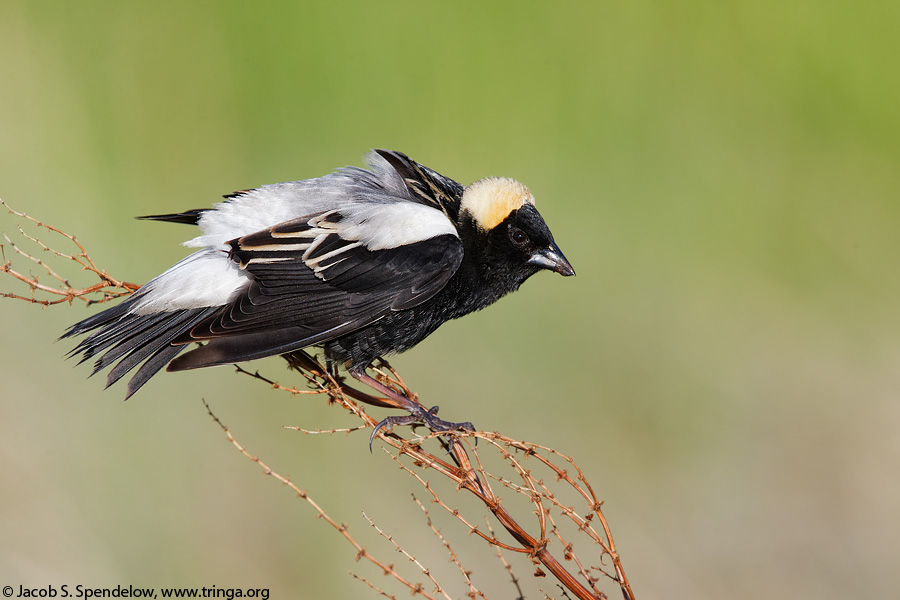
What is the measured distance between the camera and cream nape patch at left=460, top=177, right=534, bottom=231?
305 centimetres

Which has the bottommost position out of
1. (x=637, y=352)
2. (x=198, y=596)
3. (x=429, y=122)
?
(x=198, y=596)

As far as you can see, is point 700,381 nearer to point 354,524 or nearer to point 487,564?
point 487,564

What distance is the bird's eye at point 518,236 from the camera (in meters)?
3.07

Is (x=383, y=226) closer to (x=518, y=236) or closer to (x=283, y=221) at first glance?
(x=283, y=221)

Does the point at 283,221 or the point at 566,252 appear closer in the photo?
the point at 283,221

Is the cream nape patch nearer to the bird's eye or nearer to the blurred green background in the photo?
the bird's eye

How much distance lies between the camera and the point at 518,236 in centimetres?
308

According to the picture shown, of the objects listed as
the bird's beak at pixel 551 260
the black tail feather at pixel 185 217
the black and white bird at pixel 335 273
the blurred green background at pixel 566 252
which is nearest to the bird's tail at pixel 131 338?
the black and white bird at pixel 335 273

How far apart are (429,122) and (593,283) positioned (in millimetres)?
1588

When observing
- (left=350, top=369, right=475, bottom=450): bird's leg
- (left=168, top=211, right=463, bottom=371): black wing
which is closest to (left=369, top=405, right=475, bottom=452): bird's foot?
(left=350, top=369, right=475, bottom=450): bird's leg

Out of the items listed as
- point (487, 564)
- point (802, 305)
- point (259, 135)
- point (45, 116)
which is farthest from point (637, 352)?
point (45, 116)

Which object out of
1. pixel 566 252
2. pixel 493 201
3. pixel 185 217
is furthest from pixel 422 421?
pixel 566 252

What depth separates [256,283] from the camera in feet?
9.14

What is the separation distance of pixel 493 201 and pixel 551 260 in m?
0.32
